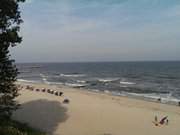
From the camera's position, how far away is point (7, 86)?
14.2 metres

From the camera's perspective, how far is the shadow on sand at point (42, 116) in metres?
18.5

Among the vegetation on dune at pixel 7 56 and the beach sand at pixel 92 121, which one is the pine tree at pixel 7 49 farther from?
the beach sand at pixel 92 121

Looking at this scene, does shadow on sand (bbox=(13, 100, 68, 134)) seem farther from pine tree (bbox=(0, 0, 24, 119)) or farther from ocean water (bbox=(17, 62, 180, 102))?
ocean water (bbox=(17, 62, 180, 102))

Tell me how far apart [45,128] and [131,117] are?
7281 millimetres

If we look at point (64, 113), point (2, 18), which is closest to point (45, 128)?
point (64, 113)

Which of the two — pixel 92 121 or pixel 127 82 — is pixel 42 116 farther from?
pixel 127 82

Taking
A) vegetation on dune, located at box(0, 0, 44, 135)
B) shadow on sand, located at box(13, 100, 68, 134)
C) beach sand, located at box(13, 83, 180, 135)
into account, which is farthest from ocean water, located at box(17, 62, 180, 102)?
vegetation on dune, located at box(0, 0, 44, 135)

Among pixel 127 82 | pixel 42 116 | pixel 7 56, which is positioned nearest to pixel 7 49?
pixel 7 56

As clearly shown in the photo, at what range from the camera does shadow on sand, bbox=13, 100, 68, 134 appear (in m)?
18.5

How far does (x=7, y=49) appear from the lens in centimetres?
1438

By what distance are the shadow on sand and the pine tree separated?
376 cm

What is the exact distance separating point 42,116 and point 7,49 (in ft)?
27.2

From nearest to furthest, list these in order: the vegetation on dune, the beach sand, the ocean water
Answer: the vegetation on dune, the beach sand, the ocean water

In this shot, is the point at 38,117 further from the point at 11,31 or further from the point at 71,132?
the point at 11,31
